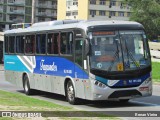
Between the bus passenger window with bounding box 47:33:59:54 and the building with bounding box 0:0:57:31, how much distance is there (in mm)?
117932

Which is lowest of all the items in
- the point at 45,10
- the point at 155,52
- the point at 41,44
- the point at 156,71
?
the point at 156,71

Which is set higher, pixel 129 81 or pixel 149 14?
pixel 149 14

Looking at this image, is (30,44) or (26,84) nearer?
(30,44)

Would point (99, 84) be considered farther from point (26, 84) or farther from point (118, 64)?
point (26, 84)

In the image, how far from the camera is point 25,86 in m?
21.7

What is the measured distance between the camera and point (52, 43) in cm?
1831

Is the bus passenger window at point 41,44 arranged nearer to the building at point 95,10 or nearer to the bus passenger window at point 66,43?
the bus passenger window at point 66,43

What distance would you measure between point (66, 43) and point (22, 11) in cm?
12709

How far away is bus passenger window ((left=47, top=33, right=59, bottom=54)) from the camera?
59.2 ft

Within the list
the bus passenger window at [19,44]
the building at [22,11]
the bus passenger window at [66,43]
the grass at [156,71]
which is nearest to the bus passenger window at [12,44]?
the bus passenger window at [19,44]

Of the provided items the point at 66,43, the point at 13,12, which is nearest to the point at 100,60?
the point at 66,43

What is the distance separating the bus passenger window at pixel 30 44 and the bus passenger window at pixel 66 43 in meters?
2.99

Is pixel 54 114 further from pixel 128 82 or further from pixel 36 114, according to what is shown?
pixel 128 82

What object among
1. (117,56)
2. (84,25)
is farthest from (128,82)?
(84,25)
